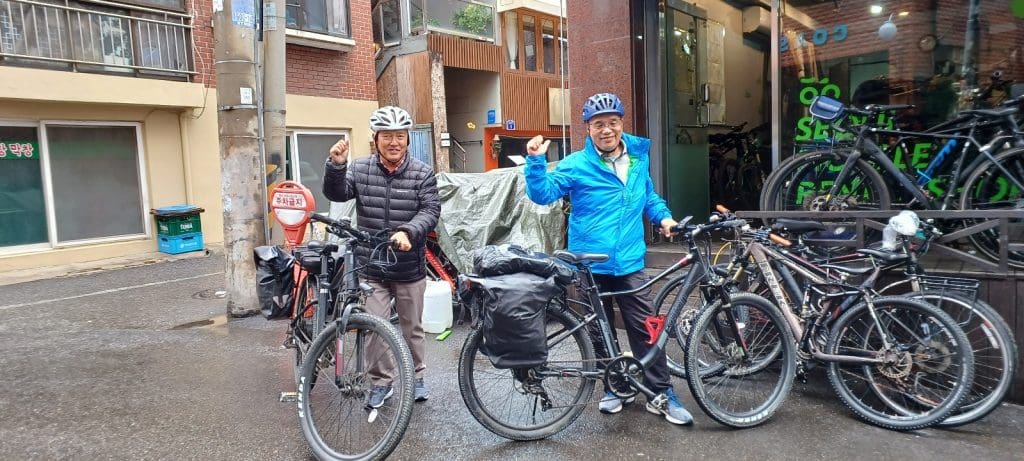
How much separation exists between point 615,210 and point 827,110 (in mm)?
2952

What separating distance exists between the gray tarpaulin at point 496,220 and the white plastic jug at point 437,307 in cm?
45

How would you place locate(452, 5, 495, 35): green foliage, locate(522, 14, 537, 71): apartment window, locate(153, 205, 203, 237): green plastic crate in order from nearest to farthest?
locate(153, 205, 203, 237): green plastic crate
locate(452, 5, 495, 35): green foliage
locate(522, 14, 537, 71): apartment window

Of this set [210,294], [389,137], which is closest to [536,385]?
[389,137]

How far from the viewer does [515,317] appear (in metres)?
3.33

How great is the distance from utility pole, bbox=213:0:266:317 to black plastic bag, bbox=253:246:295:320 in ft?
7.46

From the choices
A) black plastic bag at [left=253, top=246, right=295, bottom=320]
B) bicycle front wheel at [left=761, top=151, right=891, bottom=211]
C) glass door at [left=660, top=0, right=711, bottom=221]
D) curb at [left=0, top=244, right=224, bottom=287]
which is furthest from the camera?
curb at [left=0, top=244, right=224, bottom=287]

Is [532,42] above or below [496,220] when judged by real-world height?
above

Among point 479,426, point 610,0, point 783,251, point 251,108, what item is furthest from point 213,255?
point 783,251

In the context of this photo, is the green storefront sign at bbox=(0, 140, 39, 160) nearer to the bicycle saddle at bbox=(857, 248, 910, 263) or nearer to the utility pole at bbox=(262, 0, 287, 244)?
the utility pole at bbox=(262, 0, 287, 244)

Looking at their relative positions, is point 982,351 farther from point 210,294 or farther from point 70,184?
point 70,184

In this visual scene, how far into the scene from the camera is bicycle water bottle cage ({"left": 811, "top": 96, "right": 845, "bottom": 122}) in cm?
564

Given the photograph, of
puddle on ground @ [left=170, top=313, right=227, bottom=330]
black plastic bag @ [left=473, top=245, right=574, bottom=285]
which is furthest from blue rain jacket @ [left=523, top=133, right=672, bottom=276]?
puddle on ground @ [left=170, top=313, right=227, bottom=330]

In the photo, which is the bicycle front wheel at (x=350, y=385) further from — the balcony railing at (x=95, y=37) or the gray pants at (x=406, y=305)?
the balcony railing at (x=95, y=37)

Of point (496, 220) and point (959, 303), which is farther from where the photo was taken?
point (496, 220)
